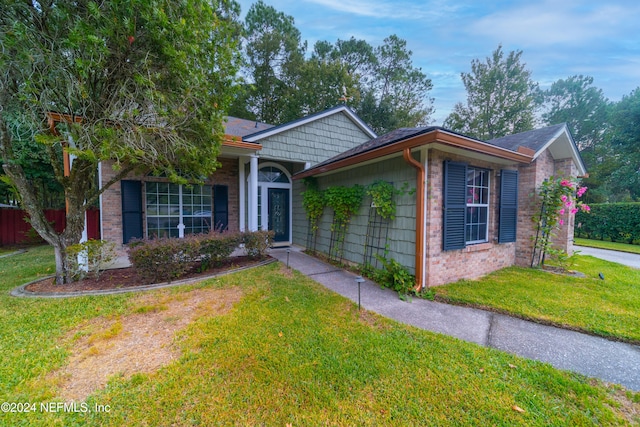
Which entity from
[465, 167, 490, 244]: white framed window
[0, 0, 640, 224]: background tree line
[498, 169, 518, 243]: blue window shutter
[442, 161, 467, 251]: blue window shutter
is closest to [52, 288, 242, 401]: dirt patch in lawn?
[442, 161, 467, 251]: blue window shutter

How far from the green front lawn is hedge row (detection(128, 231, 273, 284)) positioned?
4.50m

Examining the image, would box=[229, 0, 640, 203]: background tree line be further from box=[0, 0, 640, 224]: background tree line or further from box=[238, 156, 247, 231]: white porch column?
box=[238, 156, 247, 231]: white porch column

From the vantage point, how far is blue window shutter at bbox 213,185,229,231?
25.7ft

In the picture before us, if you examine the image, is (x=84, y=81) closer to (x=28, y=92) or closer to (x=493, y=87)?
(x=28, y=92)

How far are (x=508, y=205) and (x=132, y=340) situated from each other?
7185 millimetres

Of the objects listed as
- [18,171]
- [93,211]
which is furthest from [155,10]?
[93,211]

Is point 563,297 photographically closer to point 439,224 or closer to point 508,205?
point 508,205

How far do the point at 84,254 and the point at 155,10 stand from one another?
4378 mm

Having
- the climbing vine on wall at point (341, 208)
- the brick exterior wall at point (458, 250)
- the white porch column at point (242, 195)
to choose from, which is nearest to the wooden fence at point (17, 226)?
the white porch column at point (242, 195)

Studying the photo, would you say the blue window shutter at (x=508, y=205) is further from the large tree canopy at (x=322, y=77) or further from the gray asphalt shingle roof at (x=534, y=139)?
the large tree canopy at (x=322, y=77)

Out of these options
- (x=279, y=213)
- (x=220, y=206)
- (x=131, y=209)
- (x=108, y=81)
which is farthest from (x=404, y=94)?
(x=108, y=81)

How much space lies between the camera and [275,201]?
28.5ft

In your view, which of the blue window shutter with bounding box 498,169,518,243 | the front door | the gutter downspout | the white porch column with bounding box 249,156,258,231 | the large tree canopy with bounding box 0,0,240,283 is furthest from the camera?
the front door

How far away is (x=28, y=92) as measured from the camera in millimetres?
3568
